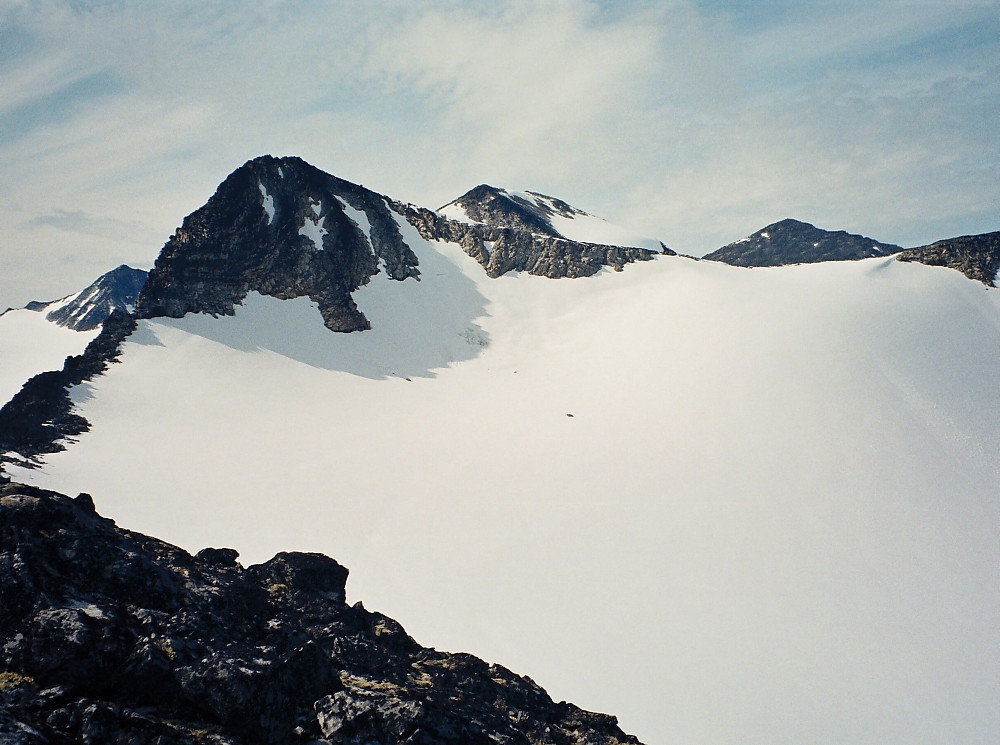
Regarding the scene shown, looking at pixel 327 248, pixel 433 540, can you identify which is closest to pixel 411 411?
pixel 433 540

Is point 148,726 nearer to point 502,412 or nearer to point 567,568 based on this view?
point 567,568

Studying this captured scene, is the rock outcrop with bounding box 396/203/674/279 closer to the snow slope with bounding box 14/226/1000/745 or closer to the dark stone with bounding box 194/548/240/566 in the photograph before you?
the snow slope with bounding box 14/226/1000/745

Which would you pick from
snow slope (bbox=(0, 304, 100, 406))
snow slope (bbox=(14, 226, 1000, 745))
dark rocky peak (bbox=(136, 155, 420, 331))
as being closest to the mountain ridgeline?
dark rocky peak (bbox=(136, 155, 420, 331))

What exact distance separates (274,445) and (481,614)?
18040mm

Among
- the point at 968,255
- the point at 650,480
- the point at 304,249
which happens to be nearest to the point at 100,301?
the point at 304,249

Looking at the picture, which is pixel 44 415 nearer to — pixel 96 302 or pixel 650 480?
pixel 650 480

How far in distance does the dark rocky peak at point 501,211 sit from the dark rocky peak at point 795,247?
4909 centimetres

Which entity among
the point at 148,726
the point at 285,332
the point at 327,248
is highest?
the point at 327,248

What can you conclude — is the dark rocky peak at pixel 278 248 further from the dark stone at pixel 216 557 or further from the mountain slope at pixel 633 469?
the dark stone at pixel 216 557

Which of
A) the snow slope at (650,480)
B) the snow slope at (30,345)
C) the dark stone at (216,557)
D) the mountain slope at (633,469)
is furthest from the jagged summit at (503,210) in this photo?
Answer: the dark stone at (216,557)

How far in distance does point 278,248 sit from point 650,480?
137 ft

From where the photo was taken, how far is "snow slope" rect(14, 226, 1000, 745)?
1559cm

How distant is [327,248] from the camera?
52.6m

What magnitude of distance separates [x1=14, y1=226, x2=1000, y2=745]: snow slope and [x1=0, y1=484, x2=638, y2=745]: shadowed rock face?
4.90m
